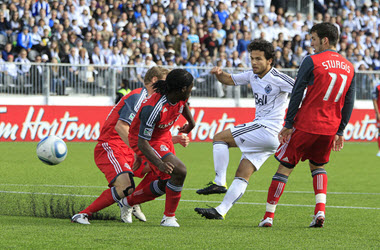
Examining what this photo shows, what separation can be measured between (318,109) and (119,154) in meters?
2.17

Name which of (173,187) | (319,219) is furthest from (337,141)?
(173,187)

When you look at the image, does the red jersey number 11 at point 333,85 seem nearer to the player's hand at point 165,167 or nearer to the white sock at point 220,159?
the white sock at point 220,159

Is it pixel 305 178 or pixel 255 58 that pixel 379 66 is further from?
pixel 255 58

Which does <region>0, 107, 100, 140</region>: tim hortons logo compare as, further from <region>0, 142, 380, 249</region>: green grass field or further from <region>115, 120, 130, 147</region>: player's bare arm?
<region>115, 120, 130, 147</region>: player's bare arm

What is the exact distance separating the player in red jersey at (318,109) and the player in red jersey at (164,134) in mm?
1021

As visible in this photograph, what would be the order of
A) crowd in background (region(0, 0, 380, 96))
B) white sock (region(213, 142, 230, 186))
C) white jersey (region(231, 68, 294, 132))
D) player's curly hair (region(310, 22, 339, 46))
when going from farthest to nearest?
crowd in background (region(0, 0, 380, 96)) < white sock (region(213, 142, 230, 186)) < white jersey (region(231, 68, 294, 132)) < player's curly hair (region(310, 22, 339, 46))

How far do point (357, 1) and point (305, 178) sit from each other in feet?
66.4

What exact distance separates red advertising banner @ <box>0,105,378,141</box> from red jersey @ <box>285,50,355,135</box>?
1375 centimetres

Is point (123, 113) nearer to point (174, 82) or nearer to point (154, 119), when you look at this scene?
point (154, 119)

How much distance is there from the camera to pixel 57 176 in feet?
39.4

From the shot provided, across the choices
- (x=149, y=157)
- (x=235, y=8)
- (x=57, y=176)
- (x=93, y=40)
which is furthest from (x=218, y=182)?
(x=235, y=8)

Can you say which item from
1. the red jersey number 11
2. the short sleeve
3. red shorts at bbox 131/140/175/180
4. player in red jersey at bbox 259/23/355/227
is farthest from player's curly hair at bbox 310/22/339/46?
red shorts at bbox 131/140/175/180

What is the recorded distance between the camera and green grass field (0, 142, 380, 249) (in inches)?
227

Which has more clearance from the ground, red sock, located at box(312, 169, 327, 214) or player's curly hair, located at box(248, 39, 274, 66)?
player's curly hair, located at box(248, 39, 274, 66)
